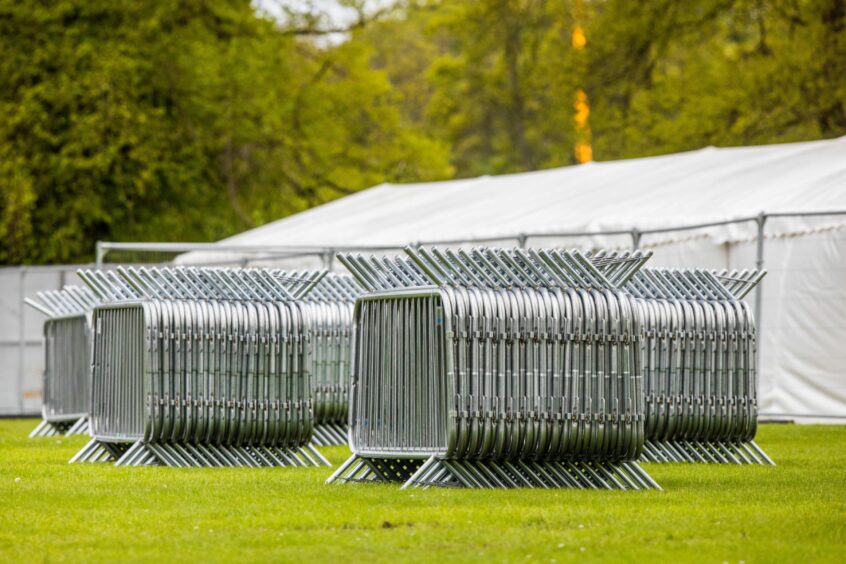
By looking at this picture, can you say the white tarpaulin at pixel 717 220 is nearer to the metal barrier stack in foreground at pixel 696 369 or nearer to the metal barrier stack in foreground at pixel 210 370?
the metal barrier stack in foreground at pixel 696 369

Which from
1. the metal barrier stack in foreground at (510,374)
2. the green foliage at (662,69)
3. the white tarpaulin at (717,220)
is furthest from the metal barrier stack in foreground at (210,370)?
the green foliage at (662,69)

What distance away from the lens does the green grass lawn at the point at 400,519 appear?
8484mm

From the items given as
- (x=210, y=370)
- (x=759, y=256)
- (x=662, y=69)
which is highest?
(x=662, y=69)

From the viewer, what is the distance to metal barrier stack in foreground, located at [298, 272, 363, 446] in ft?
61.6

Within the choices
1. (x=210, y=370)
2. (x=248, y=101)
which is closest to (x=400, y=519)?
(x=210, y=370)

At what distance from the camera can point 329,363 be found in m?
18.9

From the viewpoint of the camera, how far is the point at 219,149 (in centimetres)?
4253

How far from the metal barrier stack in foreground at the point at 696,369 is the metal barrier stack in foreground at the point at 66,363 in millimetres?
8914

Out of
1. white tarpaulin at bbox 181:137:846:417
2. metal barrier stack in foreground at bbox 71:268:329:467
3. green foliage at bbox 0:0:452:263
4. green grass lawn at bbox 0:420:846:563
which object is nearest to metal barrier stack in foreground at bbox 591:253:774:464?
green grass lawn at bbox 0:420:846:563

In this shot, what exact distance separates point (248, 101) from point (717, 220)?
21.2 meters

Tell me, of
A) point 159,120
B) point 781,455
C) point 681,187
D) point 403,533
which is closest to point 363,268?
point 403,533

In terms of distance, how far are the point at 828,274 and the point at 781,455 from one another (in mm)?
5947

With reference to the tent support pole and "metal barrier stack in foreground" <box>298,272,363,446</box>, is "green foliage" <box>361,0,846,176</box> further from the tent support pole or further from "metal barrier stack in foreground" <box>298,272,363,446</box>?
"metal barrier stack in foreground" <box>298,272,363,446</box>

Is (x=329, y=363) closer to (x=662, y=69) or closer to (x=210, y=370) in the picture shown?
(x=210, y=370)
